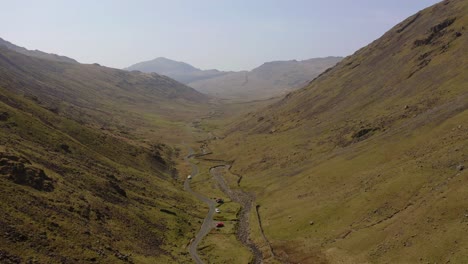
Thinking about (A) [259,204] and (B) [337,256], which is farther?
(A) [259,204]

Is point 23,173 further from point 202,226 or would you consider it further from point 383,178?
point 383,178

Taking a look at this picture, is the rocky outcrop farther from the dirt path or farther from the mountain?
the dirt path

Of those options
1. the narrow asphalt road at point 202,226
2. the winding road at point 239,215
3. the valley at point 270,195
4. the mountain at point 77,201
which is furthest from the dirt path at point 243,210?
the mountain at point 77,201

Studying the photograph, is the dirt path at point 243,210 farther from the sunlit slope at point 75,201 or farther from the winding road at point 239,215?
the sunlit slope at point 75,201

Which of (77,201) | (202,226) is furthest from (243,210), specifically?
(77,201)

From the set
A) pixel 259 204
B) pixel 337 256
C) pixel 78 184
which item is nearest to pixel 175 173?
pixel 259 204

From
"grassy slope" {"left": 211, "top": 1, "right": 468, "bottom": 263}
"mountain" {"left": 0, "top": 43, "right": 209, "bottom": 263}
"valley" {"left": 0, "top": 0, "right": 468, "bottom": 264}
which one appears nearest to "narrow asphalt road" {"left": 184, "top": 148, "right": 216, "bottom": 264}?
"valley" {"left": 0, "top": 0, "right": 468, "bottom": 264}

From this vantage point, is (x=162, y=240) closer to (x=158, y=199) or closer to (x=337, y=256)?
(x=158, y=199)
